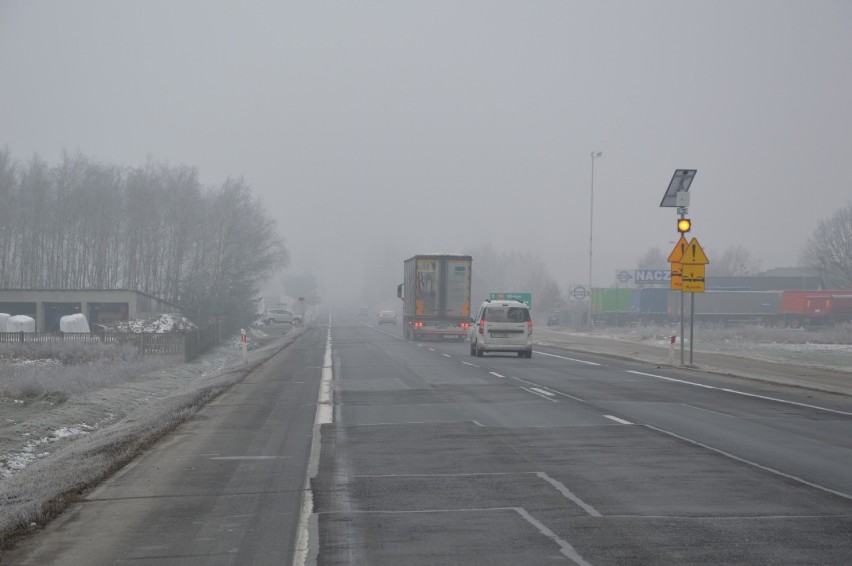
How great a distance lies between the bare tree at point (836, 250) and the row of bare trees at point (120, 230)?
175 ft

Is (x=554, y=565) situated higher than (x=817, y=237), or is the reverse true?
(x=817, y=237)

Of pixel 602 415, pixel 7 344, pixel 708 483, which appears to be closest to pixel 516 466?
pixel 708 483

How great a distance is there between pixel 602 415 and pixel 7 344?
35.5m

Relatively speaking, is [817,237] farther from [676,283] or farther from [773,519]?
[773,519]

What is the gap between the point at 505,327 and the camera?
A: 3644 centimetres

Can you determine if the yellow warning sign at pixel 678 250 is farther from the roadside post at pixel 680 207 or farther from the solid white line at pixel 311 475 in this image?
the solid white line at pixel 311 475

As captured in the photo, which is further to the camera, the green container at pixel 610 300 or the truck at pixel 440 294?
the green container at pixel 610 300

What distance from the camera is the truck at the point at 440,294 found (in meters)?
53.8

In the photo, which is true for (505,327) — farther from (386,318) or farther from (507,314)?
(386,318)

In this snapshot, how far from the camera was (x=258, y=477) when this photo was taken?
1059cm

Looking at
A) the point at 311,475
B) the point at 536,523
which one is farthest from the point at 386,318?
the point at 536,523

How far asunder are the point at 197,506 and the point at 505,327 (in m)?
27.9

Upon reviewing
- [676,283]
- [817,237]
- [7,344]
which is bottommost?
[7,344]

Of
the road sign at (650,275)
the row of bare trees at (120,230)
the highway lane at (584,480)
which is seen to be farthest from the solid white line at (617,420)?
the road sign at (650,275)
